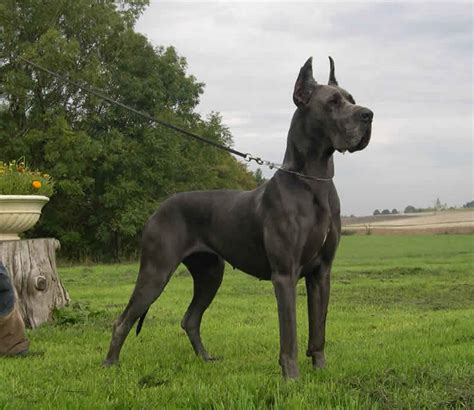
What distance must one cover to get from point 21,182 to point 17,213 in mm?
462

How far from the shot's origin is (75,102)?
31.4 metres

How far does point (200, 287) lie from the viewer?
6195 mm

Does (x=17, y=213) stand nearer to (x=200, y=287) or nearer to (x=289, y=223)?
(x=200, y=287)

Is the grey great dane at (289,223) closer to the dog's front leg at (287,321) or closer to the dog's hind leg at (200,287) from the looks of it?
the dog's front leg at (287,321)

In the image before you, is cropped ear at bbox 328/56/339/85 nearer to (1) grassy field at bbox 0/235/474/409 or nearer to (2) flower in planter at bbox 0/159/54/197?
(1) grassy field at bbox 0/235/474/409

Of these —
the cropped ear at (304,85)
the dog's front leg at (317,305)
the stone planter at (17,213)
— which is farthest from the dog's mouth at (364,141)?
the stone planter at (17,213)

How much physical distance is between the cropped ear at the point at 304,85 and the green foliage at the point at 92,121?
24289 mm

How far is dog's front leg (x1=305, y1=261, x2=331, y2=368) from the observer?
4.97 metres

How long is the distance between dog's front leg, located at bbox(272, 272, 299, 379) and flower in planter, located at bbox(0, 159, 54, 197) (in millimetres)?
4725

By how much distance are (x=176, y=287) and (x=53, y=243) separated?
17.8 ft

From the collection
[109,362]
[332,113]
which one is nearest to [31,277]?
[109,362]

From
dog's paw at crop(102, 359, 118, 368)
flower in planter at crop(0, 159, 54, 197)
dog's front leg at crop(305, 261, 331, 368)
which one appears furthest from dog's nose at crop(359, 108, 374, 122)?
flower in planter at crop(0, 159, 54, 197)

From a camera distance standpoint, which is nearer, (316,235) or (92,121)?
(316,235)

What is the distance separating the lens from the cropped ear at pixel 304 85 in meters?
4.60
